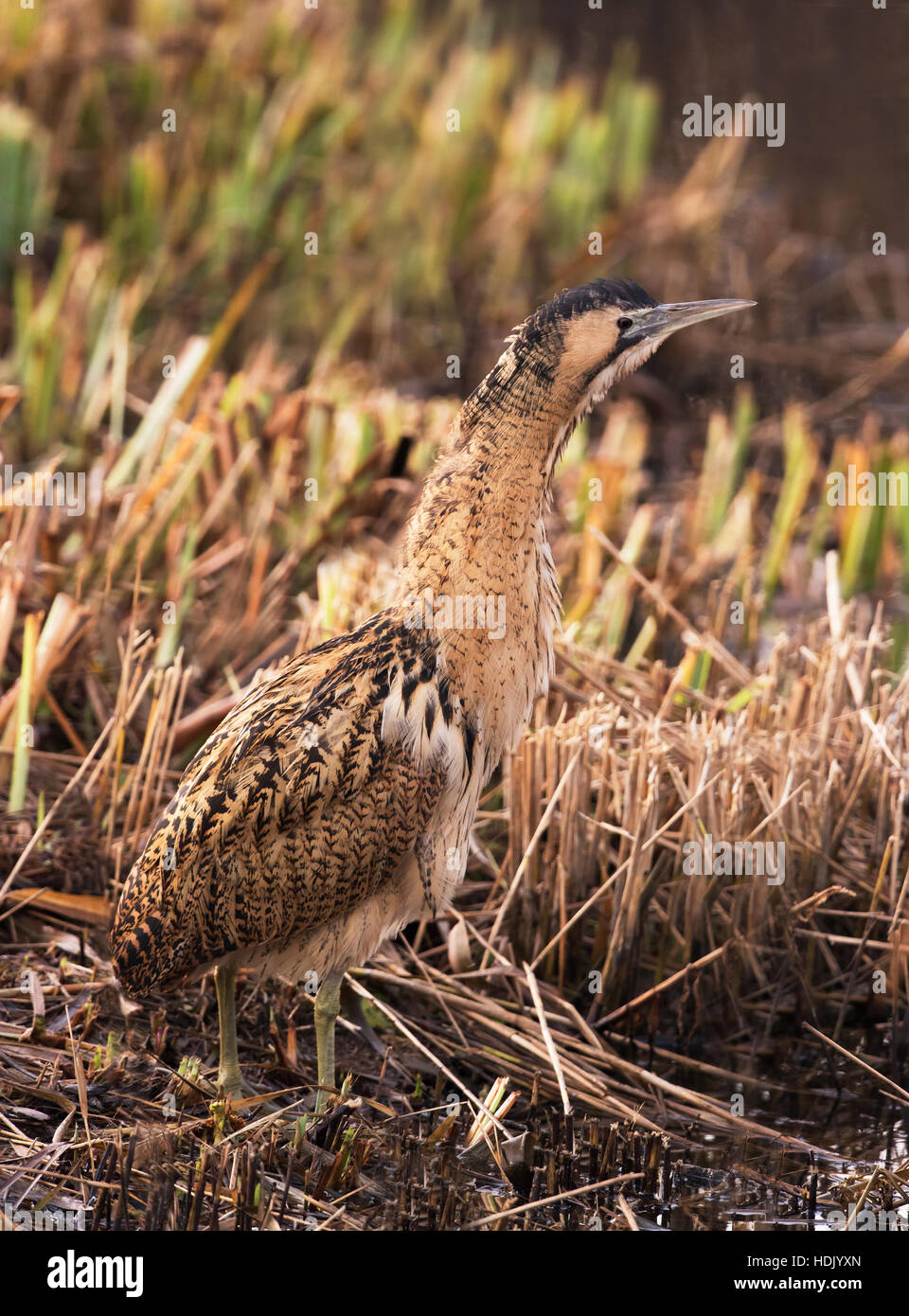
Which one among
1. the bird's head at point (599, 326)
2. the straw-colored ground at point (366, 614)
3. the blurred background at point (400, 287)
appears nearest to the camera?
the bird's head at point (599, 326)

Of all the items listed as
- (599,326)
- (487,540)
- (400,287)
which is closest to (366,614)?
(487,540)

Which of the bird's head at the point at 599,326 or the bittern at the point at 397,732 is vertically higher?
the bird's head at the point at 599,326

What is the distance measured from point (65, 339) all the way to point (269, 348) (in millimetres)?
915

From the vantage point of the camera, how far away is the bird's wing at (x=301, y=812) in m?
3.32

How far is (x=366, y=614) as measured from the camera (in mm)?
4742

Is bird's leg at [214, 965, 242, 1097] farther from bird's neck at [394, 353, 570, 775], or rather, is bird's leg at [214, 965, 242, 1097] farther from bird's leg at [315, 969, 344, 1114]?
bird's neck at [394, 353, 570, 775]

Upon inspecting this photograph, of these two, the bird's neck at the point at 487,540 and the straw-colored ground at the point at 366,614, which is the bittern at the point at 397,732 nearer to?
the bird's neck at the point at 487,540

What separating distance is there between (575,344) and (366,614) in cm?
164

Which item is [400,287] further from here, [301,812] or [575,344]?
[301,812]

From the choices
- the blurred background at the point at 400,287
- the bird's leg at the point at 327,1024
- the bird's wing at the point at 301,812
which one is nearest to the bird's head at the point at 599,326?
the bird's wing at the point at 301,812

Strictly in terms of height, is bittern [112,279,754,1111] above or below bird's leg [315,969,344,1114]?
above

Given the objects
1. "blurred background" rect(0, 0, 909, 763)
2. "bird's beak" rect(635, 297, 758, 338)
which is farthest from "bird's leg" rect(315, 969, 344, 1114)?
"bird's beak" rect(635, 297, 758, 338)

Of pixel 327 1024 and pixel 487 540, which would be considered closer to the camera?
pixel 487 540

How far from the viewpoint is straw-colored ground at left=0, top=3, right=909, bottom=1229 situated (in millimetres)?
3414
